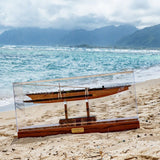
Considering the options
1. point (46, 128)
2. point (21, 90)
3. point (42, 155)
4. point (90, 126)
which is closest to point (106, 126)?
point (90, 126)

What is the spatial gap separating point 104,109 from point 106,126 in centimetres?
110

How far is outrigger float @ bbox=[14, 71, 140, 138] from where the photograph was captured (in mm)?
5129

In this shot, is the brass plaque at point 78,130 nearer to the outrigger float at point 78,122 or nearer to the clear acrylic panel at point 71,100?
the outrigger float at point 78,122

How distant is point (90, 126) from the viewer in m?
5.13

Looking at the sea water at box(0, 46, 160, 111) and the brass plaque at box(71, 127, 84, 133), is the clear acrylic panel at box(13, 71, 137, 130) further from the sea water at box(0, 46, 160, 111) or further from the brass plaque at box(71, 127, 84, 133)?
the sea water at box(0, 46, 160, 111)

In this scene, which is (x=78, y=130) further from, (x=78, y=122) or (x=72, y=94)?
(x=72, y=94)

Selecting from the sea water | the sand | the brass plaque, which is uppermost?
the sea water

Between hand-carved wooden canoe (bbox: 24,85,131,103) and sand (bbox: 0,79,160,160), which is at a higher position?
hand-carved wooden canoe (bbox: 24,85,131,103)

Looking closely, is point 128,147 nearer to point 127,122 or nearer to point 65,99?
point 127,122

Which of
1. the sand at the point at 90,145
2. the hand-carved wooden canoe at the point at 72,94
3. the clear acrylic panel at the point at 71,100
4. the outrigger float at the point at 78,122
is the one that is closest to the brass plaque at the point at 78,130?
the outrigger float at the point at 78,122

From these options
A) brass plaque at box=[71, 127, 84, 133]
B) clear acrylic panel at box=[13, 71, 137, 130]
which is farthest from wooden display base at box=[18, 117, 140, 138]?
clear acrylic panel at box=[13, 71, 137, 130]

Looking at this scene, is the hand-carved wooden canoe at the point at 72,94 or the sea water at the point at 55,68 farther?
the sea water at the point at 55,68

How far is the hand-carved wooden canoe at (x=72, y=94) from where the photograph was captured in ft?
17.3

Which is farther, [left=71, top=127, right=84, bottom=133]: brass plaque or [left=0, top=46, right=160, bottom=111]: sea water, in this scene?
[left=0, top=46, right=160, bottom=111]: sea water
